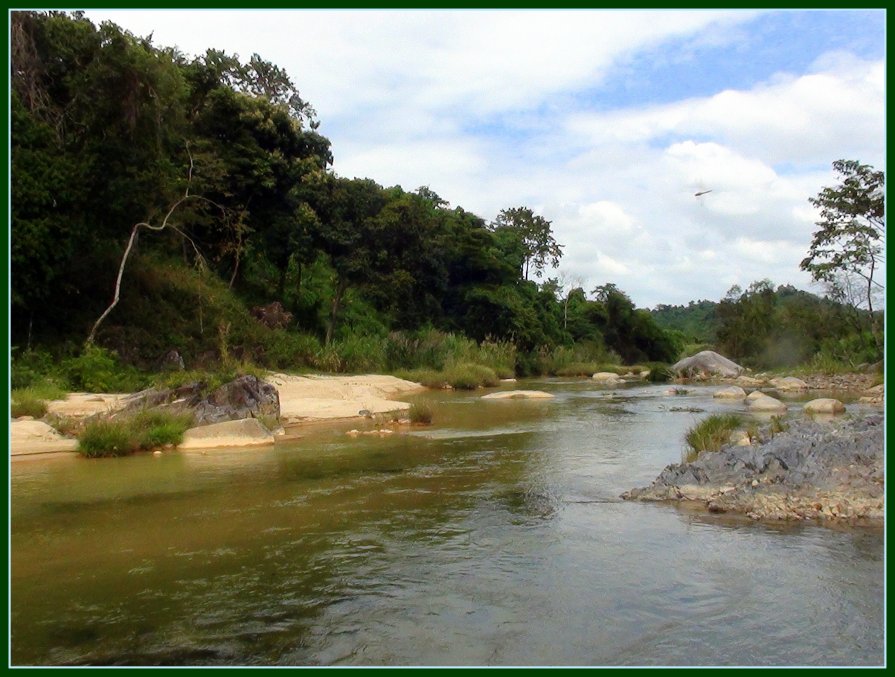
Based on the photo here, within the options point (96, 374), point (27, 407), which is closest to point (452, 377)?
point (96, 374)

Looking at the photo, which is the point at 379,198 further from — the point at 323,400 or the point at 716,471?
the point at 716,471

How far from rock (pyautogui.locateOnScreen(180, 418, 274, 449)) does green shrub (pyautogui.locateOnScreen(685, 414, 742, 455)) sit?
761 centimetres

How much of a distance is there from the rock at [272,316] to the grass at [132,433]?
15381mm

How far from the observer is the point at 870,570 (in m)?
6.25

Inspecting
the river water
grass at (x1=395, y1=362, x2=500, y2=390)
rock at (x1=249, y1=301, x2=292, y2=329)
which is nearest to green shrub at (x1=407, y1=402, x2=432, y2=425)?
the river water

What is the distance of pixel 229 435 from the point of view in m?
13.7

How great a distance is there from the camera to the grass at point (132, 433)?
39.7 ft

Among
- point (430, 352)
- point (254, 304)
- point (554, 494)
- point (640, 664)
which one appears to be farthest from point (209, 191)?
point (640, 664)

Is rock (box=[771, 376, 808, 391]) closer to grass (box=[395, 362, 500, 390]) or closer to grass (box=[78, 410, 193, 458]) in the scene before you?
grass (box=[395, 362, 500, 390])

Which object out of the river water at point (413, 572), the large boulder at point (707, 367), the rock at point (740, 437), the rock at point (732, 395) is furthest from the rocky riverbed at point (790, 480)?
the large boulder at point (707, 367)

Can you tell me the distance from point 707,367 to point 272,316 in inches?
948

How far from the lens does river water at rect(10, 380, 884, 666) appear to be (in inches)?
193

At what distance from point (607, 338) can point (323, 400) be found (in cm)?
4137

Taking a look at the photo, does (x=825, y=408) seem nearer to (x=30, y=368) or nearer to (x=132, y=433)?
(x=132, y=433)
